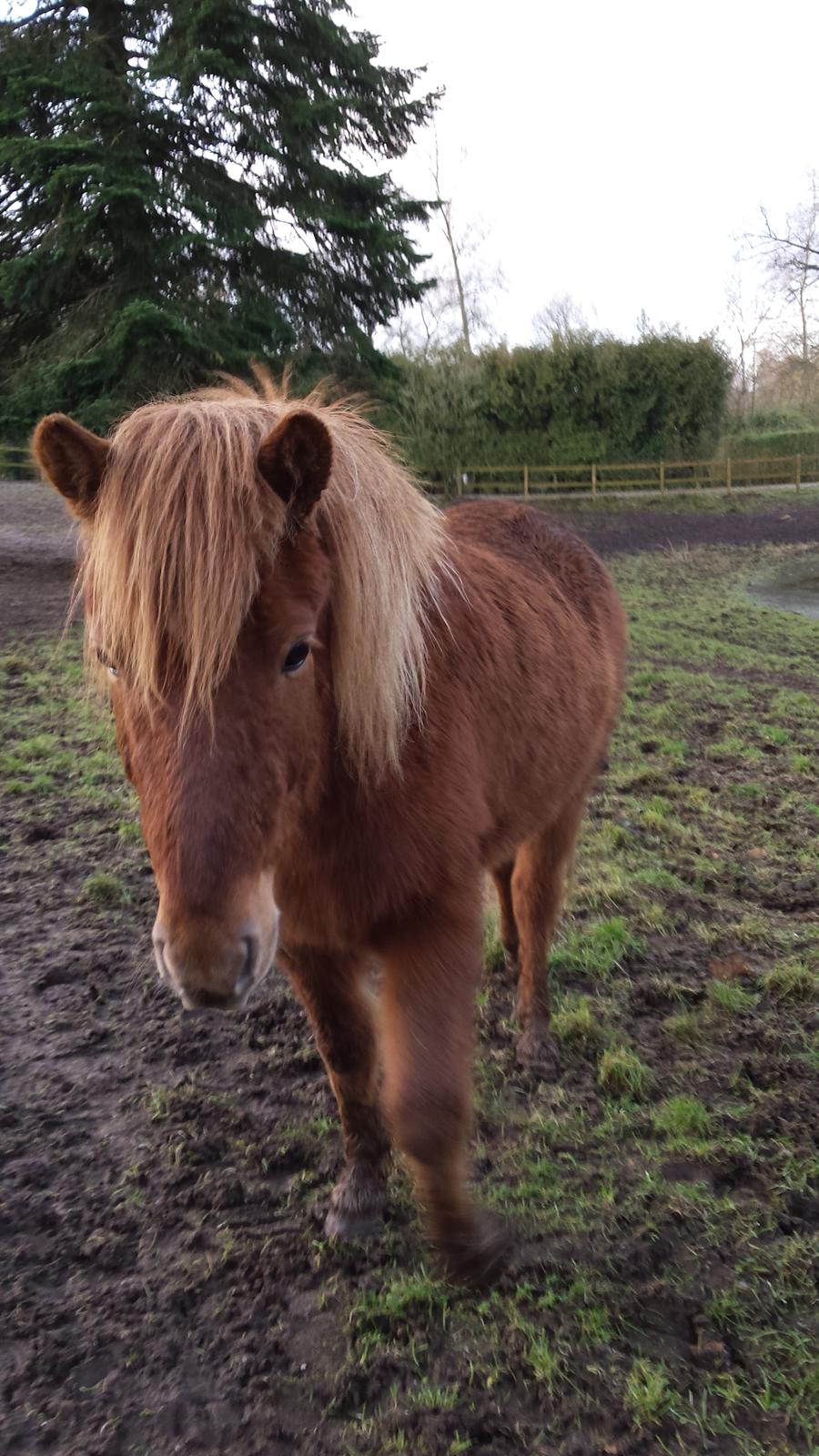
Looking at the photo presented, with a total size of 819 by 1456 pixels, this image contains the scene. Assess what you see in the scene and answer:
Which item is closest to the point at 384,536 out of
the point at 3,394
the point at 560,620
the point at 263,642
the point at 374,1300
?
the point at 263,642

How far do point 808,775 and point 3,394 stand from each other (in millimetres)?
10721

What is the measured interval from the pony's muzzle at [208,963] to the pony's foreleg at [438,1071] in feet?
1.77

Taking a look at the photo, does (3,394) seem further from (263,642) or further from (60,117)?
(263,642)

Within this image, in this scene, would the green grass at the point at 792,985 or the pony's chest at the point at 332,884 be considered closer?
the pony's chest at the point at 332,884

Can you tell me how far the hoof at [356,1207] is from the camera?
225cm

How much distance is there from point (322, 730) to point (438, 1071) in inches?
29.8

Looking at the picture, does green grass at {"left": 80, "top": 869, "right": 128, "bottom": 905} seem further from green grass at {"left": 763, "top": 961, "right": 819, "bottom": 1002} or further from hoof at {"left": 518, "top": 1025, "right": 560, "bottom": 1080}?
green grass at {"left": 763, "top": 961, "right": 819, "bottom": 1002}

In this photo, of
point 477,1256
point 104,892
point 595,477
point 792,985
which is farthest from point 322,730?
point 595,477

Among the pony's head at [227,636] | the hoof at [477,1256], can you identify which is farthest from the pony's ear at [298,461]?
the hoof at [477,1256]

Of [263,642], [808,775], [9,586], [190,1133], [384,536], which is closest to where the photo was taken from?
[263,642]

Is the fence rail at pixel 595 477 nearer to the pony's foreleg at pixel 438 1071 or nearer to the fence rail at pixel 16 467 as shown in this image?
the fence rail at pixel 16 467

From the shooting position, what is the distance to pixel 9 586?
11.1 m

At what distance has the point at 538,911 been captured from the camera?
3215 mm

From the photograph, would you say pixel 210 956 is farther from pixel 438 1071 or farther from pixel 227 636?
pixel 438 1071
